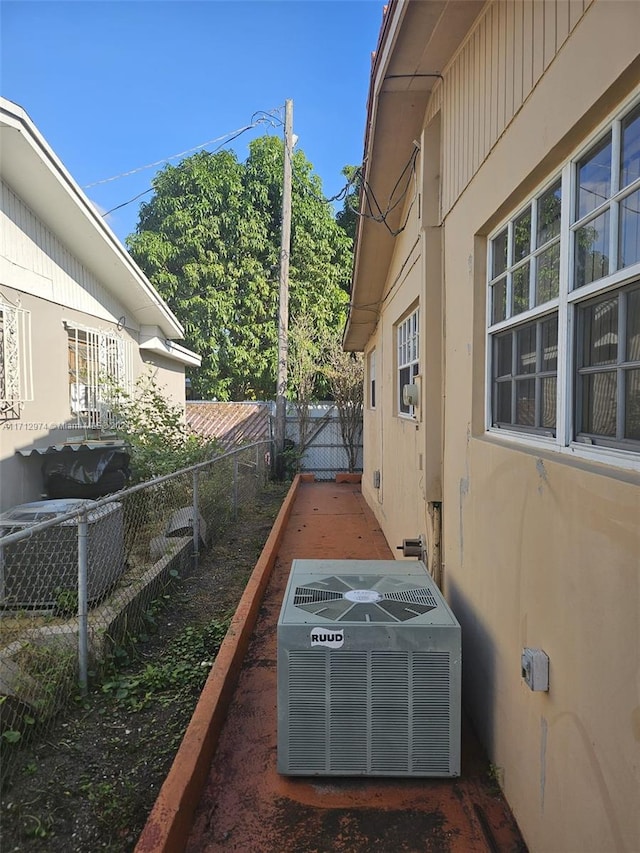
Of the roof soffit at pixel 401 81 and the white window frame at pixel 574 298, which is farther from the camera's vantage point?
the roof soffit at pixel 401 81

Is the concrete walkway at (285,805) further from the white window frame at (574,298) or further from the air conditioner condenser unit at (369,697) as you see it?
the white window frame at (574,298)

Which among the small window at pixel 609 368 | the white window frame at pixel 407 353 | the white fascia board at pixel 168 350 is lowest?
the small window at pixel 609 368

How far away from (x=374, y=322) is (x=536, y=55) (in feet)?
22.0

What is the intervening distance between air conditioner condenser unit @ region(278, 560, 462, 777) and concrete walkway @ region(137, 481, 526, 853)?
0.34 feet

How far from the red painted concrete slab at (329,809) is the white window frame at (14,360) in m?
5.69

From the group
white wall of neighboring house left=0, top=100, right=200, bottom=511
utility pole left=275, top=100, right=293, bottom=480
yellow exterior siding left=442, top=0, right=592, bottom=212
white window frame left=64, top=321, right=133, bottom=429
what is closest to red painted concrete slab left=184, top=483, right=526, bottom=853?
yellow exterior siding left=442, top=0, right=592, bottom=212

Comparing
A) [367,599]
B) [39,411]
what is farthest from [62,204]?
[367,599]

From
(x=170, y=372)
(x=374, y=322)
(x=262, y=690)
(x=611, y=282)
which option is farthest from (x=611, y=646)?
(x=170, y=372)

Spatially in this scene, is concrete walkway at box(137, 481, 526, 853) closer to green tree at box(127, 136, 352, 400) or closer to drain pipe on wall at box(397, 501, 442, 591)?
drain pipe on wall at box(397, 501, 442, 591)

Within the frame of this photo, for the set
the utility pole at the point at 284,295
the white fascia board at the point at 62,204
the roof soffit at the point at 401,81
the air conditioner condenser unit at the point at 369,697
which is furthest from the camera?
the utility pole at the point at 284,295

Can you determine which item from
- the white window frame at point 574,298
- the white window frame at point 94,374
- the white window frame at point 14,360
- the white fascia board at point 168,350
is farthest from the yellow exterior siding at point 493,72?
the white fascia board at point 168,350

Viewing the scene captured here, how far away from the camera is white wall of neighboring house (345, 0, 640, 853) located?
1527 millimetres

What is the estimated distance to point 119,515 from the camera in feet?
15.6

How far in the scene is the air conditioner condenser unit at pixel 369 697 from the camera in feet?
8.25
